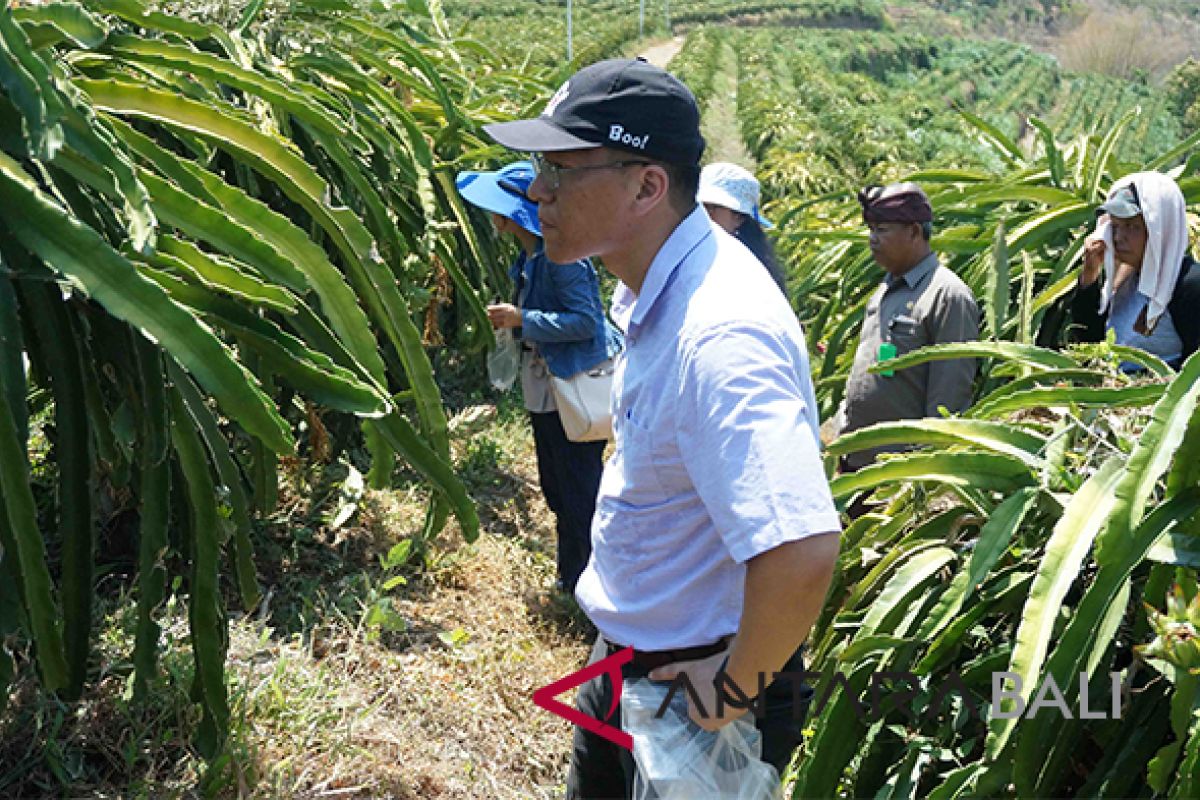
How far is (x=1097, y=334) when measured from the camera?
438 centimetres

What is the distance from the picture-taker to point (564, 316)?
4.54 metres

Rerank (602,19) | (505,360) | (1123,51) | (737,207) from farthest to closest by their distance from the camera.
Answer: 1. (1123,51)
2. (602,19)
3. (505,360)
4. (737,207)

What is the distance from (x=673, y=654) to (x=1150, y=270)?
2.46m

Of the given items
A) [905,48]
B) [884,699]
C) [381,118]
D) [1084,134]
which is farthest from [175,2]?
[905,48]

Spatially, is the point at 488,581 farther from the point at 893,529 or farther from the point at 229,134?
the point at 229,134

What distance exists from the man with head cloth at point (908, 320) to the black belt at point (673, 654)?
218cm

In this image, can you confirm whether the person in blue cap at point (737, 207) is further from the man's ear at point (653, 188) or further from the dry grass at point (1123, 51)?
the dry grass at point (1123, 51)

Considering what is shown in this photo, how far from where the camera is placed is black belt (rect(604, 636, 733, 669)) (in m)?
2.11

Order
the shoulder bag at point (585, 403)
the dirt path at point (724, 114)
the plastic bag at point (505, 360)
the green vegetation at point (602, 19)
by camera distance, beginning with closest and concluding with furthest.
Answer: the shoulder bag at point (585, 403) < the plastic bag at point (505, 360) < the dirt path at point (724, 114) < the green vegetation at point (602, 19)

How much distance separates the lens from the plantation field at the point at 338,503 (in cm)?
220

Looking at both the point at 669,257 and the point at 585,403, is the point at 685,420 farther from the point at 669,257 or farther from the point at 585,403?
the point at 585,403

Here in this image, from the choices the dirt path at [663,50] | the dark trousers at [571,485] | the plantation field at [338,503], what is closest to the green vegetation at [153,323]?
the plantation field at [338,503]

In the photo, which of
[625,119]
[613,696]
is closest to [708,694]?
[613,696]

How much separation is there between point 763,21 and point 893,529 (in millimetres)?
71330
